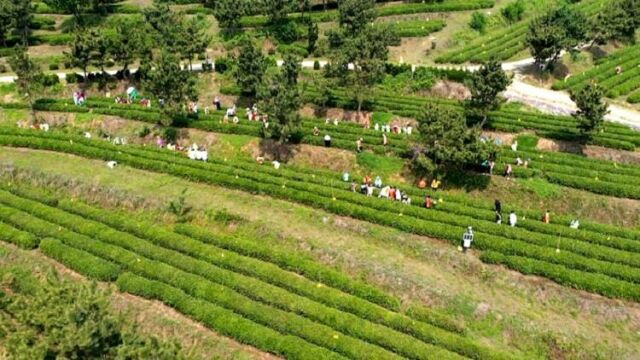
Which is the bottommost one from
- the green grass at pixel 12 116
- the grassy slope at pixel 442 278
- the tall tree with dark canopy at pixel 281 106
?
the grassy slope at pixel 442 278


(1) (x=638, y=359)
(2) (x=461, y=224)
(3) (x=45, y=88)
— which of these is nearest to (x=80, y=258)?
(2) (x=461, y=224)

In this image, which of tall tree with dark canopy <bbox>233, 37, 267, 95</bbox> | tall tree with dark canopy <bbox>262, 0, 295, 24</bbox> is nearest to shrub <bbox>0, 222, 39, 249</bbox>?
tall tree with dark canopy <bbox>233, 37, 267, 95</bbox>

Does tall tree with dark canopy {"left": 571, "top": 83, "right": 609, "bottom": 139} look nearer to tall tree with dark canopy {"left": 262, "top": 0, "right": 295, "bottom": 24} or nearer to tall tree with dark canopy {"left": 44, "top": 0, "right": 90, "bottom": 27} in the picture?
tall tree with dark canopy {"left": 262, "top": 0, "right": 295, "bottom": 24}

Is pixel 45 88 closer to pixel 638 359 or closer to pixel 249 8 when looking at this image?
pixel 249 8

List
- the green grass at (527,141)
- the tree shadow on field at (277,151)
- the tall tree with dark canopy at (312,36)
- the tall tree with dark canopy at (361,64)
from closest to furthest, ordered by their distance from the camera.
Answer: the tree shadow on field at (277,151) → the green grass at (527,141) → the tall tree with dark canopy at (361,64) → the tall tree with dark canopy at (312,36)

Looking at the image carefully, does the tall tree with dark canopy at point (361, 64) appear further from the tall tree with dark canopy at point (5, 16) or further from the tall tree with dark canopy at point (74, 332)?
the tall tree with dark canopy at point (5, 16)

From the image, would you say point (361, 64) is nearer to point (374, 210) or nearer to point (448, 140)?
point (448, 140)

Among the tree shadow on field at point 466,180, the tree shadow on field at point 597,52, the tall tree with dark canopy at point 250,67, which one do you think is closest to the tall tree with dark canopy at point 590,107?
the tree shadow on field at point 466,180
